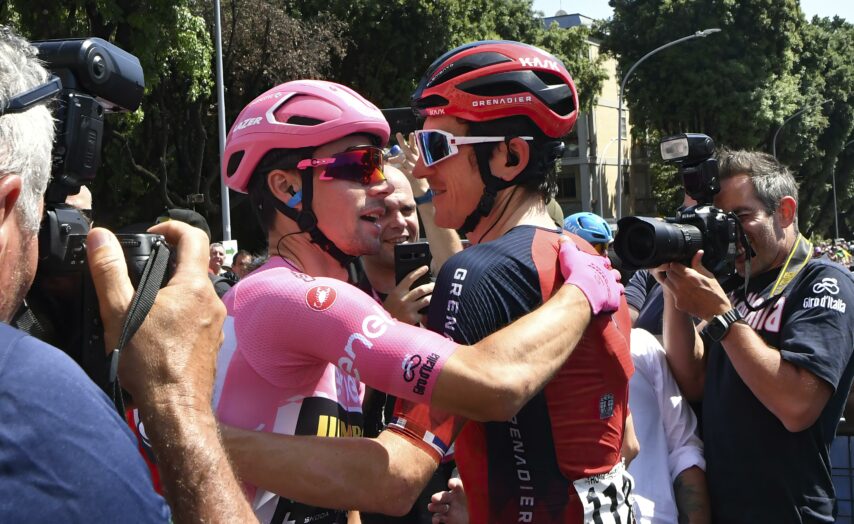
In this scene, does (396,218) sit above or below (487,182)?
below

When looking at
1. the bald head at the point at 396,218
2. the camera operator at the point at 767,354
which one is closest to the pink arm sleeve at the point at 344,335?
the camera operator at the point at 767,354

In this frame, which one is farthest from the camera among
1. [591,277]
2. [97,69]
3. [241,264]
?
[241,264]

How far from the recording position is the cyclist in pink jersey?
2049 millimetres

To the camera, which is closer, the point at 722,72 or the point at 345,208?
the point at 345,208

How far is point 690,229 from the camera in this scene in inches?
130

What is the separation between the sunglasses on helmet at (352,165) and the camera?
8.55 feet

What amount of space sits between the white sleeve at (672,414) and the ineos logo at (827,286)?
73 centimetres

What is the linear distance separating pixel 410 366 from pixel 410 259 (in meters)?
1.12

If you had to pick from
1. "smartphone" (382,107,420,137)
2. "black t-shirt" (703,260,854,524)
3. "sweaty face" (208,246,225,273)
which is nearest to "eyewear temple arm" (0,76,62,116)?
"smartphone" (382,107,420,137)

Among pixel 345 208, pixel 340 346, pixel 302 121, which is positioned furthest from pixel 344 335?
pixel 302 121

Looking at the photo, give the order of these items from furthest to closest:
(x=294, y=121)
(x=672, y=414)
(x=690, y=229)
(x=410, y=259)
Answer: (x=672, y=414) < (x=690, y=229) < (x=410, y=259) < (x=294, y=121)

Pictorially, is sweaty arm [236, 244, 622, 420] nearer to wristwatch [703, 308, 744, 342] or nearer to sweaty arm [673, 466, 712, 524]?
wristwatch [703, 308, 744, 342]

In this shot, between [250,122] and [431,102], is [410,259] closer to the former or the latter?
[431,102]

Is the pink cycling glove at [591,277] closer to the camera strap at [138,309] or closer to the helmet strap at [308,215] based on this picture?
the helmet strap at [308,215]
